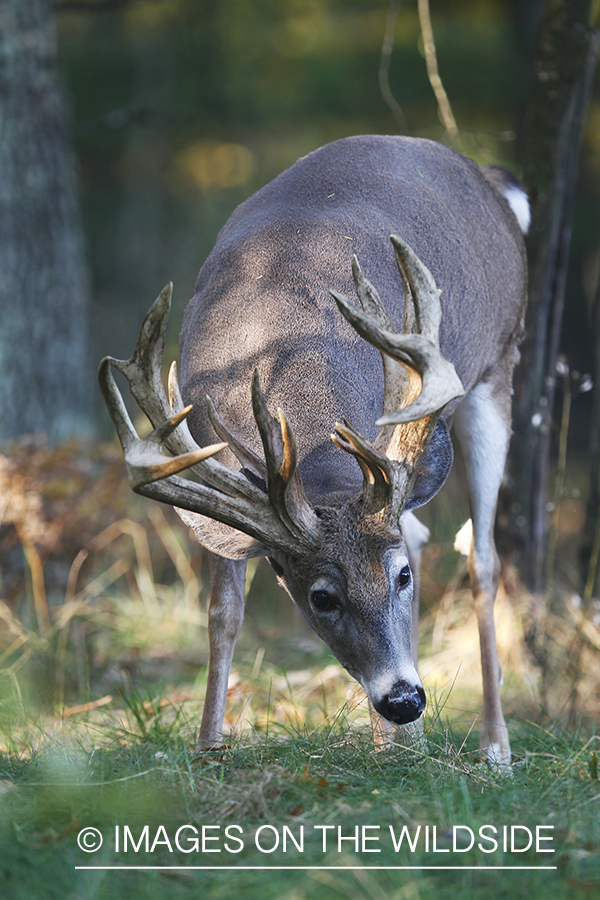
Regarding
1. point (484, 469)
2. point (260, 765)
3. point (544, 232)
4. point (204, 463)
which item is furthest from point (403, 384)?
point (544, 232)

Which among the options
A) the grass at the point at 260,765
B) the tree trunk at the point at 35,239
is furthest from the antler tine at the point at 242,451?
the tree trunk at the point at 35,239

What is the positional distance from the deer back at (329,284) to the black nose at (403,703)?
0.65 m

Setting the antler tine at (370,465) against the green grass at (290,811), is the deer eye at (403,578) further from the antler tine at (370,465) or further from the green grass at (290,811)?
the green grass at (290,811)

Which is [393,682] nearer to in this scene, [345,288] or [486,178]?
[345,288]

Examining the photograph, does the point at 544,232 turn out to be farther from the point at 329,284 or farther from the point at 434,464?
the point at 434,464

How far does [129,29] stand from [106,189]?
270cm

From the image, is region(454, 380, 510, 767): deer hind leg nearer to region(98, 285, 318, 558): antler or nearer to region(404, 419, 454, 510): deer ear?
region(404, 419, 454, 510): deer ear

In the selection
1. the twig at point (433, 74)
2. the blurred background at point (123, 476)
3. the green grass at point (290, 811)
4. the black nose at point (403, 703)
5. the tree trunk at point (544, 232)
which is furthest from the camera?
the twig at point (433, 74)

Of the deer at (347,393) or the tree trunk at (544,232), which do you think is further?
the tree trunk at (544,232)

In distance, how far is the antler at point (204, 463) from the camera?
2.81 metres

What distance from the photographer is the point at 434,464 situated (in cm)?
312

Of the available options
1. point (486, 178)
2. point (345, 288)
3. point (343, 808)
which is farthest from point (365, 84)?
point (343, 808)

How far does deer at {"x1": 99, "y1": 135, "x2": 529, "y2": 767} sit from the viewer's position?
290 cm

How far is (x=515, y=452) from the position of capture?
510cm
